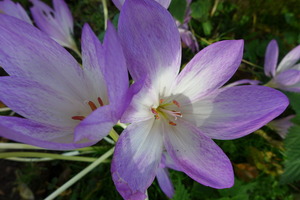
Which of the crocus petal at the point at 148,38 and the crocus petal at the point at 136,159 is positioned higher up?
the crocus petal at the point at 148,38

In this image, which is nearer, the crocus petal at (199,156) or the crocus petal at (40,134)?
the crocus petal at (40,134)

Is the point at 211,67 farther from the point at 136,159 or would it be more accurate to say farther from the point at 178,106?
the point at 136,159

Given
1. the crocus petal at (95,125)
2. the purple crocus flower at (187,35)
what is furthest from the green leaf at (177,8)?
the crocus petal at (95,125)

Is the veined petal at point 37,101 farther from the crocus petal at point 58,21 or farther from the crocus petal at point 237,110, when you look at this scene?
the crocus petal at point 58,21

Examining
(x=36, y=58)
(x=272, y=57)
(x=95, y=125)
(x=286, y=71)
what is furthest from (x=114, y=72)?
(x=272, y=57)

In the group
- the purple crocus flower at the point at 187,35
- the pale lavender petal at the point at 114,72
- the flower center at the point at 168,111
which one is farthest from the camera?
the purple crocus flower at the point at 187,35

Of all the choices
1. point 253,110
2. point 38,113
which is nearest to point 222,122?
point 253,110
